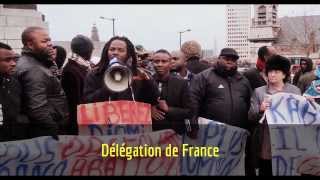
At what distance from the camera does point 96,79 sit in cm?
408

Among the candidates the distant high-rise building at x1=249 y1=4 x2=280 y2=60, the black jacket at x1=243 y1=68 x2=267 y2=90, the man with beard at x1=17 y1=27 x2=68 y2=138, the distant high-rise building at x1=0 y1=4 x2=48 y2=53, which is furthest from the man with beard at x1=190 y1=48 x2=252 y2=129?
the distant high-rise building at x1=249 y1=4 x2=280 y2=60

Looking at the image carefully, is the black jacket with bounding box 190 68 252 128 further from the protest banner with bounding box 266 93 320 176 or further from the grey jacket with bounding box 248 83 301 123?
the protest banner with bounding box 266 93 320 176

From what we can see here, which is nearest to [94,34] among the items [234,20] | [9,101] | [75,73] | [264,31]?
[75,73]

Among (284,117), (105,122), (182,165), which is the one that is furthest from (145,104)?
(284,117)

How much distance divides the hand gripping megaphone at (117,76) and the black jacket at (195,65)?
80.7 inches

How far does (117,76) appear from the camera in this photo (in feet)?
12.8

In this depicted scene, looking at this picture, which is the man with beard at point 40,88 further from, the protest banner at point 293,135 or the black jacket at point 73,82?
the protest banner at point 293,135

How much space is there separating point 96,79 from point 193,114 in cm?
95

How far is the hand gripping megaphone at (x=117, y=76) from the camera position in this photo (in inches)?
152

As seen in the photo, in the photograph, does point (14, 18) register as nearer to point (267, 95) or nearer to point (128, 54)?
point (128, 54)

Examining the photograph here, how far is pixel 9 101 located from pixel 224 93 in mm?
1894

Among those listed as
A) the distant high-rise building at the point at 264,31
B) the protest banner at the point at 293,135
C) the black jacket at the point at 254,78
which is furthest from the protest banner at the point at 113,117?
the distant high-rise building at the point at 264,31

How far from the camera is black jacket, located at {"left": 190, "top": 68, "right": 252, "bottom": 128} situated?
177 inches
